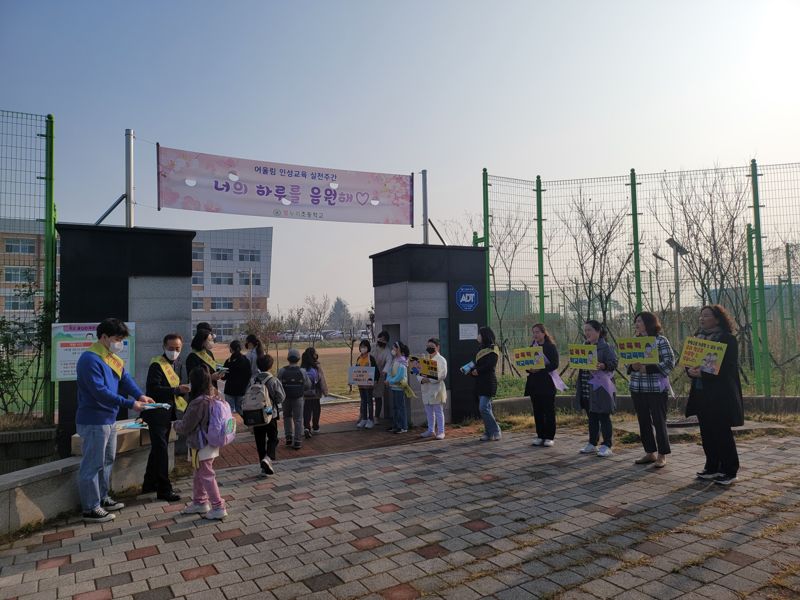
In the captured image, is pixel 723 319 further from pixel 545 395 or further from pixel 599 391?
pixel 545 395

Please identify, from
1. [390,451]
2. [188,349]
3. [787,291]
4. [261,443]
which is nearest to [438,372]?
[390,451]

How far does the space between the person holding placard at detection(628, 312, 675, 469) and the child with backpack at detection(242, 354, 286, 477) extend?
168 inches

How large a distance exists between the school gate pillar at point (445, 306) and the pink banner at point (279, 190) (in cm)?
109

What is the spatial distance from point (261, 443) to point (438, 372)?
2.99m

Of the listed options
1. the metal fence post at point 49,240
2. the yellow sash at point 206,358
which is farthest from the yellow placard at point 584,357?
the metal fence post at point 49,240

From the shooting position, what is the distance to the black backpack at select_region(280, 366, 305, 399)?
7.61m

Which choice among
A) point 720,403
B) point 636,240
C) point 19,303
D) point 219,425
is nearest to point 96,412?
point 219,425

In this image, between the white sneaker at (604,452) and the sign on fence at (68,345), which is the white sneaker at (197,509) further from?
the white sneaker at (604,452)

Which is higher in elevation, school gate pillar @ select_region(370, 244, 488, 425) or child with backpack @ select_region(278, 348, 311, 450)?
school gate pillar @ select_region(370, 244, 488, 425)

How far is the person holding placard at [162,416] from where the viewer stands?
17.9 ft

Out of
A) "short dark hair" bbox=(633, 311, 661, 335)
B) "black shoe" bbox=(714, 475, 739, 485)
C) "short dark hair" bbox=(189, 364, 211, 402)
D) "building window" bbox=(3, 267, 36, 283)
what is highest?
"building window" bbox=(3, 267, 36, 283)

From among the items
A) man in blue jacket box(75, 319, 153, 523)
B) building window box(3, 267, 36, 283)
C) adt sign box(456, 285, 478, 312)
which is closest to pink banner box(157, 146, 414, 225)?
adt sign box(456, 285, 478, 312)

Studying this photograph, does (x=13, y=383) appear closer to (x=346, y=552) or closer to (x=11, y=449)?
(x=11, y=449)

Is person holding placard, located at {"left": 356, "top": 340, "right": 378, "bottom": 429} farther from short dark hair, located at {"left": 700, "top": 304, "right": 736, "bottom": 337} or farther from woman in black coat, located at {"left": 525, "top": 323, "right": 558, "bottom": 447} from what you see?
short dark hair, located at {"left": 700, "top": 304, "right": 736, "bottom": 337}
